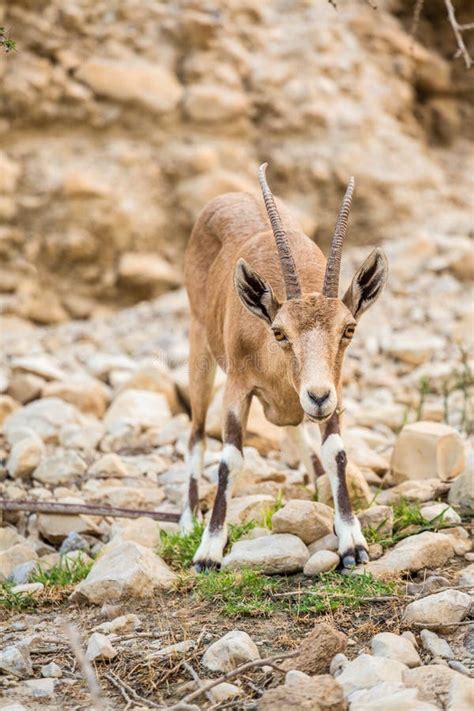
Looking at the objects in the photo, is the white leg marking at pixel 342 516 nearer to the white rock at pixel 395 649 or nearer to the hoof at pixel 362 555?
the hoof at pixel 362 555

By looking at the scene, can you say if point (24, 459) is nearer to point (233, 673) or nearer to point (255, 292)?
point (255, 292)

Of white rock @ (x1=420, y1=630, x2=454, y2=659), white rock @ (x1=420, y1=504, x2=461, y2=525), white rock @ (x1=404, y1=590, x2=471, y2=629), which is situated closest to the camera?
white rock @ (x1=420, y1=630, x2=454, y2=659)

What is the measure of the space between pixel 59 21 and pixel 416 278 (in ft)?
19.2

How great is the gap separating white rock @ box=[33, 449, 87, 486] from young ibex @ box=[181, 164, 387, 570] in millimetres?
1161

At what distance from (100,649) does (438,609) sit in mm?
1513

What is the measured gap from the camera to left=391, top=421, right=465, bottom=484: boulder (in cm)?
666

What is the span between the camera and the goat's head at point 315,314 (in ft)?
16.0

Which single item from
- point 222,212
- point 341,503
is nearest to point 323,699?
point 341,503

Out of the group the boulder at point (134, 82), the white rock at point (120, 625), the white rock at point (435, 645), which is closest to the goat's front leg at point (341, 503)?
the white rock at point (435, 645)

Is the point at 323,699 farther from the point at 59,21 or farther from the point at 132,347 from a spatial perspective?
the point at 59,21

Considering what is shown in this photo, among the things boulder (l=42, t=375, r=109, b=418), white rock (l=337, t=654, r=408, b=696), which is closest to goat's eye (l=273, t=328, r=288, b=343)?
white rock (l=337, t=654, r=408, b=696)

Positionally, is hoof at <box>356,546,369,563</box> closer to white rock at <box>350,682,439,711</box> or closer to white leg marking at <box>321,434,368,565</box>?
white leg marking at <box>321,434,368,565</box>

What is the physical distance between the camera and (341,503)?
5457 mm

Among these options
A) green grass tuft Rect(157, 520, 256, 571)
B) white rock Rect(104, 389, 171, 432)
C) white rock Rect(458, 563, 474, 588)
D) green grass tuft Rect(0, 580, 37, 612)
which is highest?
white rock Rect(458, 563, 474, 588)
